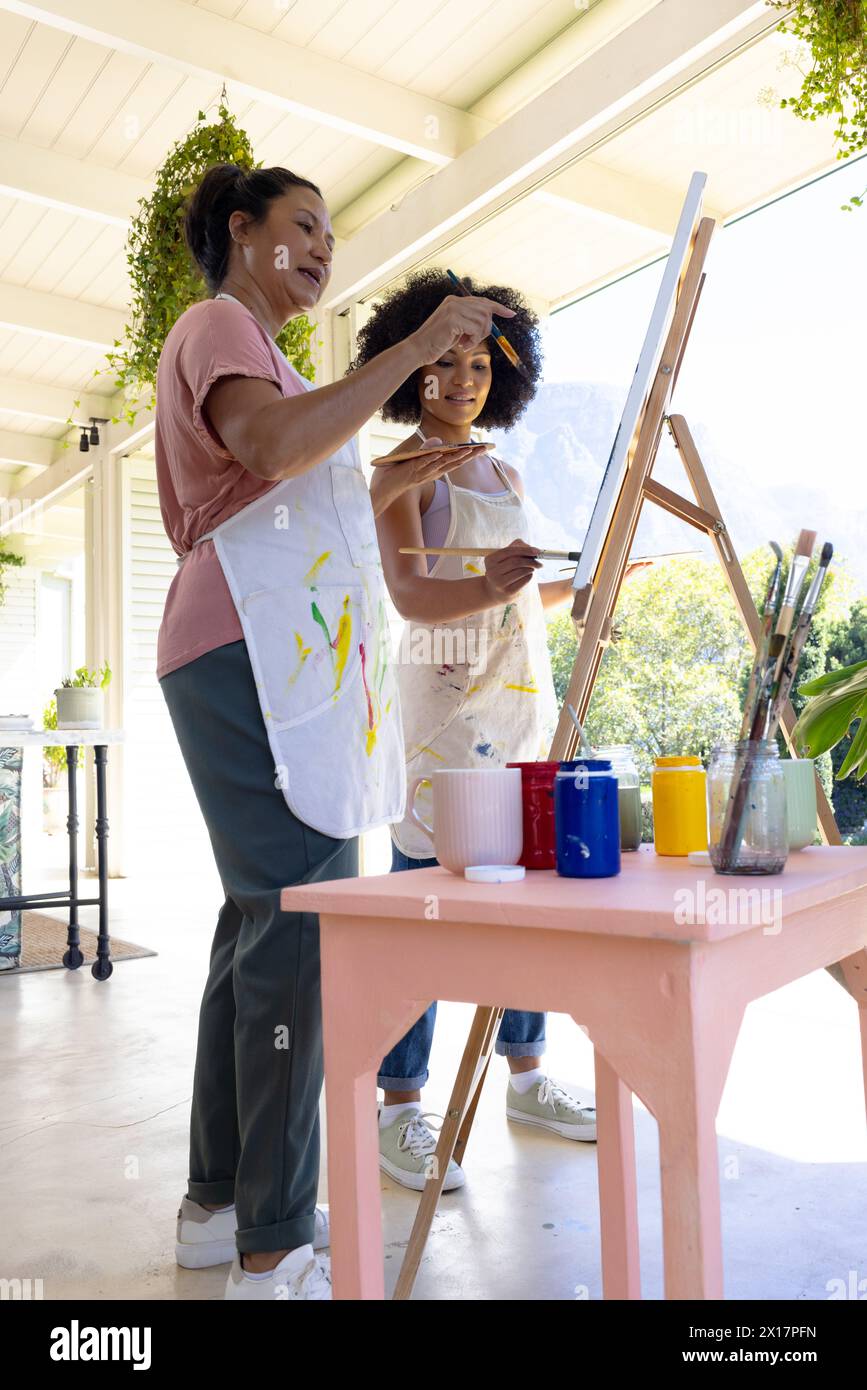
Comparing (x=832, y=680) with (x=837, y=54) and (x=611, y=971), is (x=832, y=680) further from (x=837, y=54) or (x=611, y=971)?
(x=837, y=54)

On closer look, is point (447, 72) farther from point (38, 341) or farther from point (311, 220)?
point (38, 341)

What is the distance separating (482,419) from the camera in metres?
2.62

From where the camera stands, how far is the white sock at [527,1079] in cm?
229

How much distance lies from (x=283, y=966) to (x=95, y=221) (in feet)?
15.2

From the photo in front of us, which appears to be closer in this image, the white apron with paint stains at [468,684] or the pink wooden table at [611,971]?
the pink wooden table at [611,971]

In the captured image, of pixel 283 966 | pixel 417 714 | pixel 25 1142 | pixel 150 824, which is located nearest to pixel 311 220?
pixel 417 714

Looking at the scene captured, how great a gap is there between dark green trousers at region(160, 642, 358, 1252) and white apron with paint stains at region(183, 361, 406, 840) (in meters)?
0.03

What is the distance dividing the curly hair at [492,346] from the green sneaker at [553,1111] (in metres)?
1.44

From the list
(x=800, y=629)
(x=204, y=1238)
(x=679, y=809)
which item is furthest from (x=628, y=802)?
(x=204, y=1238)

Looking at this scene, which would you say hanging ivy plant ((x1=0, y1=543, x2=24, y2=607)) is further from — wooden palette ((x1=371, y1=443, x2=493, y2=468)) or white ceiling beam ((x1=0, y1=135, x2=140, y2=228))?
wooden palette ((x1=371, y1=443, x2=493, y2=468))

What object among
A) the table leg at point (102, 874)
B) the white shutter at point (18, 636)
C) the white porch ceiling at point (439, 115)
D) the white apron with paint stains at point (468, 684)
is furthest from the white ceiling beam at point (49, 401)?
the white apron with paint stains at point (468, 684)

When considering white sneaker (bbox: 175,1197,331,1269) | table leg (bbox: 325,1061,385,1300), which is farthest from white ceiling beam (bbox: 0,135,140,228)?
table leg (bbox: 325,1061,385,1300)

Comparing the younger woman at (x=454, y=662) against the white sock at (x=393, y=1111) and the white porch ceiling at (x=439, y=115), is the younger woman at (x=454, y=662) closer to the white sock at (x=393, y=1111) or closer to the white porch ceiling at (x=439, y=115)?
the white sock at (x=393, y=1111)

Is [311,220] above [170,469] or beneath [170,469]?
above
